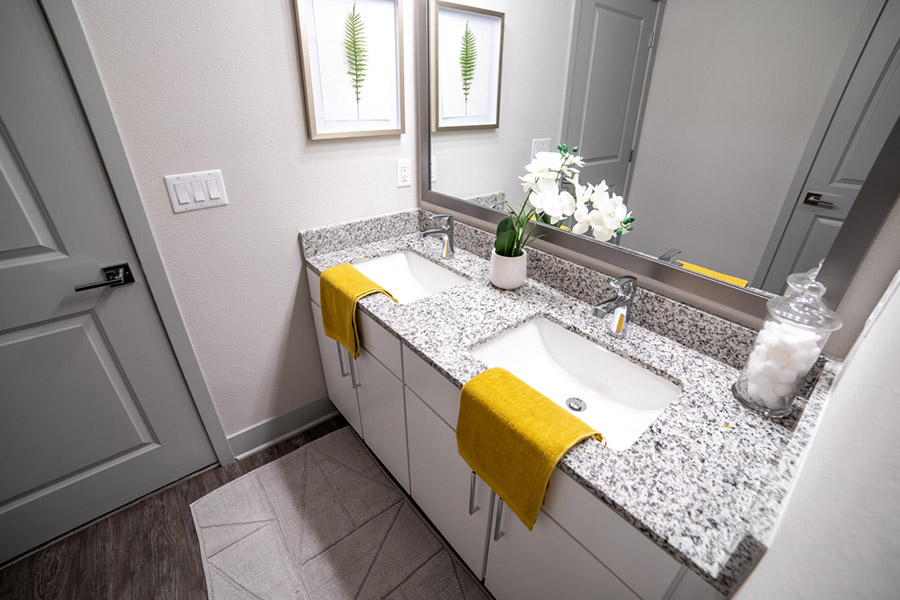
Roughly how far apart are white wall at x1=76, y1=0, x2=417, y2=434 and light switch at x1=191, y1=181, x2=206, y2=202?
43mm

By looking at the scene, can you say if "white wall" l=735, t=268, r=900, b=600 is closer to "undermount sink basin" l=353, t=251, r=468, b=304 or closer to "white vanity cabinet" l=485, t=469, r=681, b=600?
"white vanity cabinet" l=485, t=469, r=681, b=600

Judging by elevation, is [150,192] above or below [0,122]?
below

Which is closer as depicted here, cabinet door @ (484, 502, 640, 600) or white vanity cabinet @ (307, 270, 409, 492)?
cabinet door @ (484, 502, 640, 600)

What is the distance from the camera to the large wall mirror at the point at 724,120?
2.26 feet

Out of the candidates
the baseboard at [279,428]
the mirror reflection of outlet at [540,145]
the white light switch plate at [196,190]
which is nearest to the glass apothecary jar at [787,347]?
the mirror reflection of outlet at [540,145]

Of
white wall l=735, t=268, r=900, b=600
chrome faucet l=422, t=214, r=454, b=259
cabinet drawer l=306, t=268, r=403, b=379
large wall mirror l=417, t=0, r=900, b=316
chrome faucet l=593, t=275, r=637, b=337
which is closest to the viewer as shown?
white wall l=735, t=268, r=900, b=600

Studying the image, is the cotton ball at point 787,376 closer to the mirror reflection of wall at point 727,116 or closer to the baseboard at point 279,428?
the mirror reflection of wall at point 727,116

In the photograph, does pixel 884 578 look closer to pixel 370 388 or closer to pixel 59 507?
pixel 370 388

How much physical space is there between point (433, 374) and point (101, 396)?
114 centimetres

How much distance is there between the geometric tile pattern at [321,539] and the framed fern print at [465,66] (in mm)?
1453

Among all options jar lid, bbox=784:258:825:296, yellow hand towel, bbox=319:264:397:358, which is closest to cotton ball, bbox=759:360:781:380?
jar lid, bbox=784:258:825:296

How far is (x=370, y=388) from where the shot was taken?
53.7 inches

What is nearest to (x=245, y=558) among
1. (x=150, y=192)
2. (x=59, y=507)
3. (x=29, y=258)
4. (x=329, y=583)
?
(x=329, y=583)

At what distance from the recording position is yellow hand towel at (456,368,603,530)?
2.33 ft
